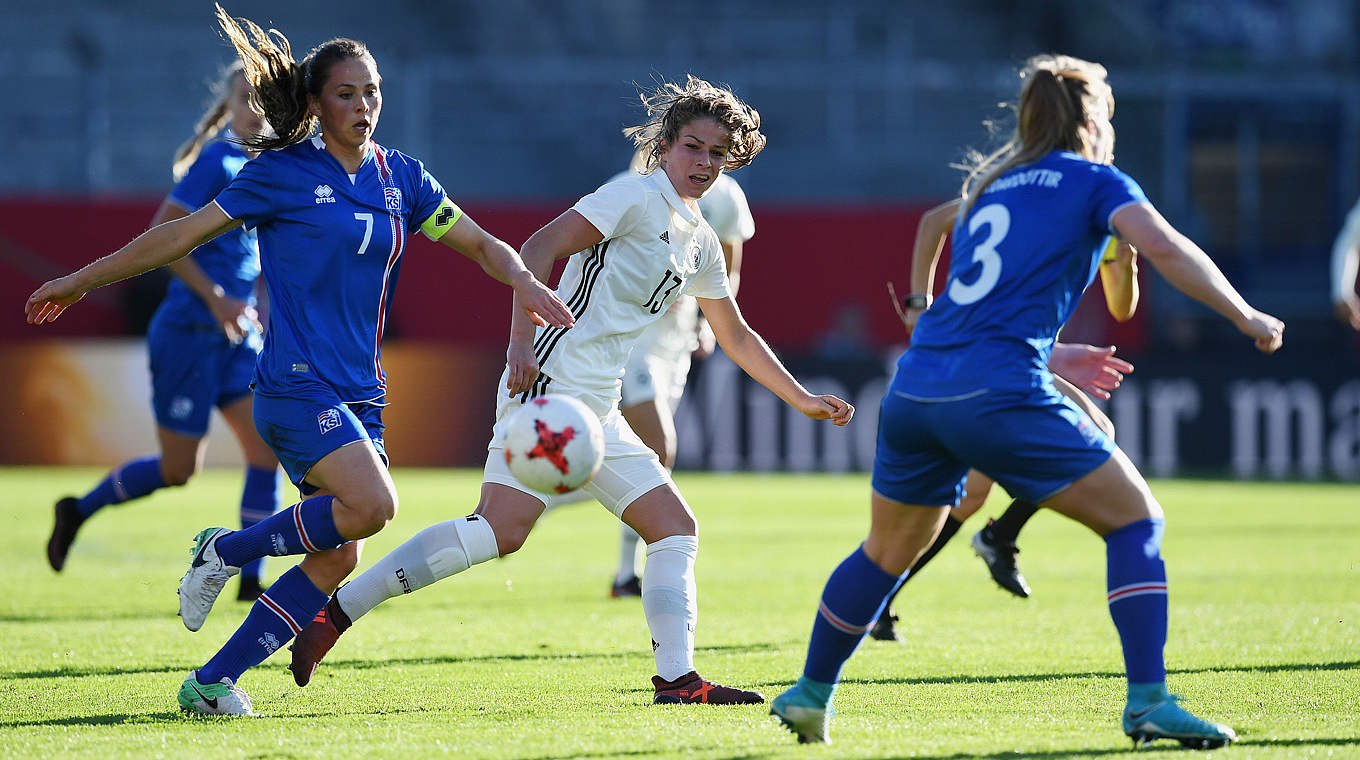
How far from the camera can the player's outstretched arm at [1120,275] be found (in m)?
5.53

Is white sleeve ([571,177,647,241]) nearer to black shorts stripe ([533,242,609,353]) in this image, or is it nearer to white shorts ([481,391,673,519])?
black shorts stripe ([533,242,609,353])

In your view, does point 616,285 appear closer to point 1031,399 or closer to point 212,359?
point 1031,399

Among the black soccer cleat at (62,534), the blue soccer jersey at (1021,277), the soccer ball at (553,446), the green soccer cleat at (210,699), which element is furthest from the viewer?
the black soccer cleat at (62,534)

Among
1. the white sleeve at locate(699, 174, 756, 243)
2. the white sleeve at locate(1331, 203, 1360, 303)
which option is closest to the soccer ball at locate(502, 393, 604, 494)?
the white sleeve at locate(699, 174, 756, 243)

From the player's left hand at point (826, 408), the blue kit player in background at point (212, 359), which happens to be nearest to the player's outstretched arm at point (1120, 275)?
the player's left hand at point (826, 408)

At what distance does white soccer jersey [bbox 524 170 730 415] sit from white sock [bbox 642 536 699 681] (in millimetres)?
520

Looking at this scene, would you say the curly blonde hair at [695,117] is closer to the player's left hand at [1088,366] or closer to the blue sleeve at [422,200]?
the blue sleeve at [422,200]

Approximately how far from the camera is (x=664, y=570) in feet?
17.2

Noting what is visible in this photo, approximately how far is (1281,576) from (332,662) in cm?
553

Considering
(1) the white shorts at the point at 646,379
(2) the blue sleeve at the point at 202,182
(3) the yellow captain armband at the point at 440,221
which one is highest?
(2) the blue sleeve at the point at 202,182

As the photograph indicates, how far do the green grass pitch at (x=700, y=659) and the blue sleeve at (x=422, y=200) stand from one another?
5.18ft

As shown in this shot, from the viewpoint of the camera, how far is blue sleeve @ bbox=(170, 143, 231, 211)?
7086mm

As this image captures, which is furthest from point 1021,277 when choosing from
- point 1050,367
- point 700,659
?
point 700,659

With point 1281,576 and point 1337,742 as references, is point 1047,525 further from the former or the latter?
point 1337,742
